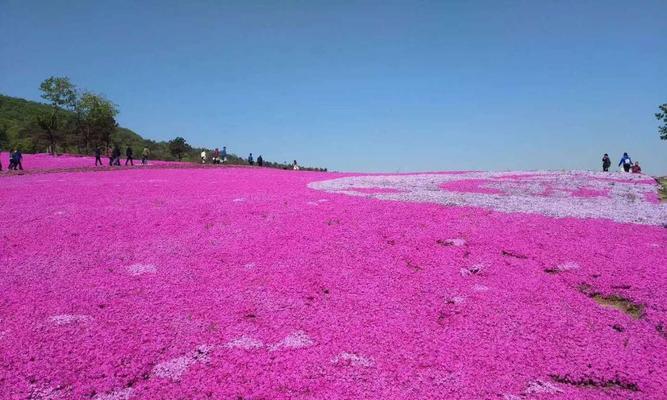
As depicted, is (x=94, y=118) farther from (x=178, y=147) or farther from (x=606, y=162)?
(x=606, y=162)

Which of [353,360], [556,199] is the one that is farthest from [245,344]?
[556,199]

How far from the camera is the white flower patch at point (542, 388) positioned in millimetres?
6066

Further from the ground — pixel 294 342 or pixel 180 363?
pixel 294 342

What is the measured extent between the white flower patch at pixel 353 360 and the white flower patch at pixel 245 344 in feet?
4.25

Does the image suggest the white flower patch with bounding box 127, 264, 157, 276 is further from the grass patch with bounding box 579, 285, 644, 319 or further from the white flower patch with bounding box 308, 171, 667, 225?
the white flower patch with bounding box 308, 171, 667, 225

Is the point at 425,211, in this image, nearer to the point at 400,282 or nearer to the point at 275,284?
the point at 400,282

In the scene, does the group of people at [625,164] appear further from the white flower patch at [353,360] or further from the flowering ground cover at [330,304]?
the white flower patch at [353,360]

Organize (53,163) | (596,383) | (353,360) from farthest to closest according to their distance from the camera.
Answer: (53,163), (353,360), (596,383)

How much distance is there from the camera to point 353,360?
6812mm

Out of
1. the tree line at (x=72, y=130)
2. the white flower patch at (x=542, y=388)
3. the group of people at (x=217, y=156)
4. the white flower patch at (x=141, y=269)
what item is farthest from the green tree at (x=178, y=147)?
the white flower patch at (x=542, y=388)

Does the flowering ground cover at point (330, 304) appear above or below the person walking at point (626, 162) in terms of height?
below

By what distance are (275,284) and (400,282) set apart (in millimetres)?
2862

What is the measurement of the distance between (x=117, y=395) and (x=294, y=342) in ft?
8.78

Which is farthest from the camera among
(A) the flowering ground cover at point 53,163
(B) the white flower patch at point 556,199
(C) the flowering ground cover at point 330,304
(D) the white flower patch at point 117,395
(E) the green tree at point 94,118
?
(E) the green tree at point 94,118
